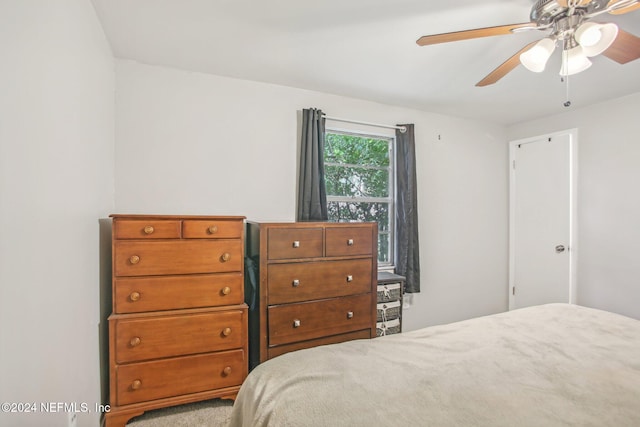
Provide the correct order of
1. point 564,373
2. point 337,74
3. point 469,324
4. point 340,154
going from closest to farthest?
point 564,373 < point 469,324 < point 337,74 < point 340,154

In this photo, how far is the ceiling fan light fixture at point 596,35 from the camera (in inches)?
53.2

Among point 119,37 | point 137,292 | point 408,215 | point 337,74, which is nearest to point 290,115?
point 337,74

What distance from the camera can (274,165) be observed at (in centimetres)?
282

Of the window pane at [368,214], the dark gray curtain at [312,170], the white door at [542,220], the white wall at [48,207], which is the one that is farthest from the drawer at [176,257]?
the white door at [542,220]

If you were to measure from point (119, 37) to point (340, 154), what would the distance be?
198 cm

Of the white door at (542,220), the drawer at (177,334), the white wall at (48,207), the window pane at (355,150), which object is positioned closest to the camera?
the white wall at (48,207)

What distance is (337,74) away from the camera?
255 cm

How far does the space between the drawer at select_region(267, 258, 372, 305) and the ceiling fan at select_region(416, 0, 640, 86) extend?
1.56m

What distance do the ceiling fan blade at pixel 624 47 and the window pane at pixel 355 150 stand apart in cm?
193

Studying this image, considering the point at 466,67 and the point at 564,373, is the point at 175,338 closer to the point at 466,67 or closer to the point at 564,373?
the point at 564,373

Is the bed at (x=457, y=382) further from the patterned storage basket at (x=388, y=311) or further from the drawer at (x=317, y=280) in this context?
the patterned storage basket at (x=388, y=311)

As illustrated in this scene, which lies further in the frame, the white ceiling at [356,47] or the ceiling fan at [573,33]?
the white ceiling at [356,47]

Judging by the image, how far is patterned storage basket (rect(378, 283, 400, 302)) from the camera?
2.76m

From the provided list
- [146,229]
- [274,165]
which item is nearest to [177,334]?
[146,229]
